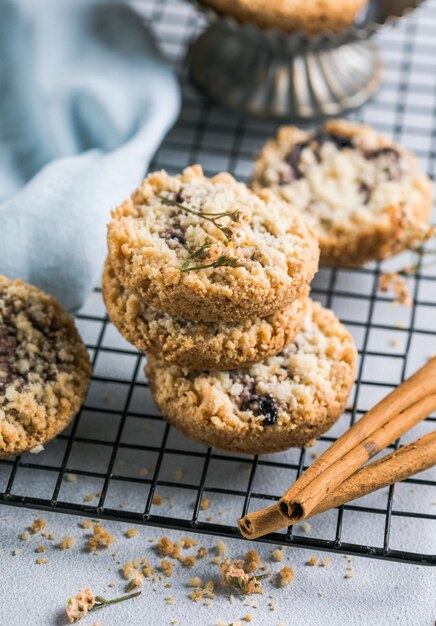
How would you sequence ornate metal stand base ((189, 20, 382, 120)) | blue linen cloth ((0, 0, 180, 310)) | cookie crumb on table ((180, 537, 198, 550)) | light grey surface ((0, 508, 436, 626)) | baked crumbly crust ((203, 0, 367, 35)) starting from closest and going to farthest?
light grey surface ((0, 508, 436, 626)) → cookie crumb on table ((180, 537, 198, 550)) → blue linen cloth ((0, 0, 180, 310)) → baked crumbly crust ((203, 0, 367, 35)) → ornate metal stand base ((189, 20, 382, 120))

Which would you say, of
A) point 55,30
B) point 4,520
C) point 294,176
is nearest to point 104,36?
point 55,30

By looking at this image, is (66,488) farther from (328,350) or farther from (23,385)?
(328,350)

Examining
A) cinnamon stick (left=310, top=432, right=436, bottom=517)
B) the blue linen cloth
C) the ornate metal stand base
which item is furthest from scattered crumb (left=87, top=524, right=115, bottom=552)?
the ornate metal stand base

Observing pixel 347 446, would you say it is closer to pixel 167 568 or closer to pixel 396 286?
pixel 167 568

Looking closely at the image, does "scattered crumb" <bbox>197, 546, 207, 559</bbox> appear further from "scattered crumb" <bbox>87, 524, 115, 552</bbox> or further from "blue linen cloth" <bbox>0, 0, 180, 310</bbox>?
"blue linen cloth" <bbox>0, 0, 180, 310</bbox>

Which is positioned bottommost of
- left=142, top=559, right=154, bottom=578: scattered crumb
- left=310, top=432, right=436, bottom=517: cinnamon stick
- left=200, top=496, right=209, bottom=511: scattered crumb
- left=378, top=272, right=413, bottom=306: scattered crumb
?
left=142, top=559, right=154, bottom=578: scattered crumb

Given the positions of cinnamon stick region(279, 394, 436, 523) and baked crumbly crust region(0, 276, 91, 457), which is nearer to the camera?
cinnamon stick region(279, 394, 436, 523)

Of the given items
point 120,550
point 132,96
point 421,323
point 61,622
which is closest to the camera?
point 61,622
